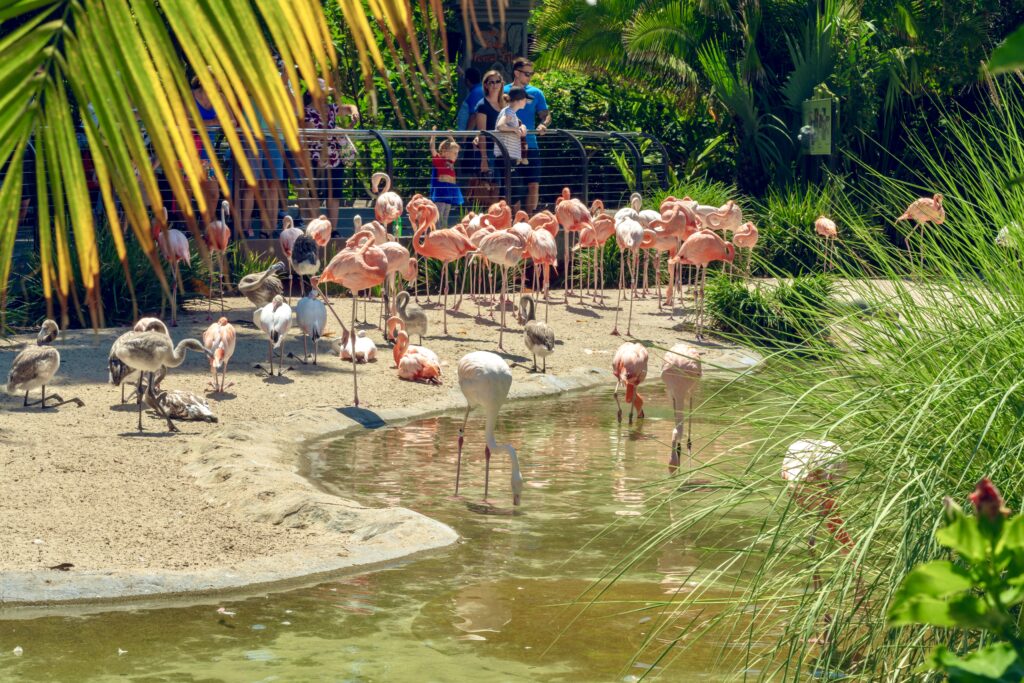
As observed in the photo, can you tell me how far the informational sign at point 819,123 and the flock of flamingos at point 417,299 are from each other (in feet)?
10.0

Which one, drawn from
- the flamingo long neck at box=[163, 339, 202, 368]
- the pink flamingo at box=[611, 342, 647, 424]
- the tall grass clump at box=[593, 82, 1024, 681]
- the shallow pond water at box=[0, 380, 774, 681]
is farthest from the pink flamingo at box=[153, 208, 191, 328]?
the tall grass clump at box=[593, 82, 1024, 681]

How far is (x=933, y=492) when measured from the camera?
2918 mm

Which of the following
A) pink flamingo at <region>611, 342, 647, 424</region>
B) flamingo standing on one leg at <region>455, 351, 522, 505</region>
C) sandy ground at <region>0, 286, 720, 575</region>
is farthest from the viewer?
pink flamingo at <region>611, 342, 647, 424</region>

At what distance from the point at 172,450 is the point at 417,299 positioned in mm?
6081

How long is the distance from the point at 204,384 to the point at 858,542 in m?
7.00

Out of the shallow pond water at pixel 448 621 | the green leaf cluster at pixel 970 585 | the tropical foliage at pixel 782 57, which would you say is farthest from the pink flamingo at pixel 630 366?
the tropical foliage at pixel 782 57

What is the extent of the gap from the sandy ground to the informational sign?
5502 millimetres

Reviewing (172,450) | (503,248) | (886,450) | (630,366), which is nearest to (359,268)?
(503,248)

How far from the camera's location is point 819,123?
1656 cm

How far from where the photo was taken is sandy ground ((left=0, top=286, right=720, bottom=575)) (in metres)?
5.50

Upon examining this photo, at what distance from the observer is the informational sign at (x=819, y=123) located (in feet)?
53.6

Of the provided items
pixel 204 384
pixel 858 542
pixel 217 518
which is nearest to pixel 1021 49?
pixel 858 542

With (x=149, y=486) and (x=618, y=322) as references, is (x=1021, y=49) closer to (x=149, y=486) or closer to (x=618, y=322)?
(x=149, y=486)

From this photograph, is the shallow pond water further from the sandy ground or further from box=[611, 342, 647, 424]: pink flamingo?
box=[611, 342, 647, 424]: pink flamingo
